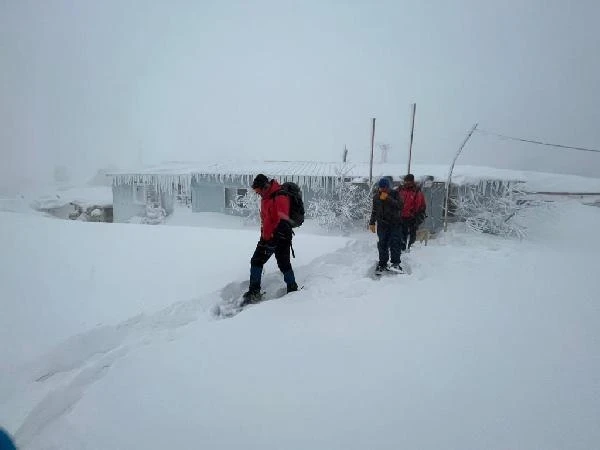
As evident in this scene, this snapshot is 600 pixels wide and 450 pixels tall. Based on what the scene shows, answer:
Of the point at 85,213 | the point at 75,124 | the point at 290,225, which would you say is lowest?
the point at 85,213

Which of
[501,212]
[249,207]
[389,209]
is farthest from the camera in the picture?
[249,207]

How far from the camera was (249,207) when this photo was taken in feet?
44.7

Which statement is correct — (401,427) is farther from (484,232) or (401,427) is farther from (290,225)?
(484,232)

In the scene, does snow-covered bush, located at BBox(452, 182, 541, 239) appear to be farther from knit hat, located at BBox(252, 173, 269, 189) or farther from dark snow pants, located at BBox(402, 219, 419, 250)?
knit hat, located at BBox(252, 173, 269, 189)

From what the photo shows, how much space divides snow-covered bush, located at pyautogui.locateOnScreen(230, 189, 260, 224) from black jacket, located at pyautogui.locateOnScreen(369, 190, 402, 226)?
919 centimetres

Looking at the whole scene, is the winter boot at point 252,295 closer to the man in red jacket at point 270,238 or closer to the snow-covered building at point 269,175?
the man in red jacket at point 270,238

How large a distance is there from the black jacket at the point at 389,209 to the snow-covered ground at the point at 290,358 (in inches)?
33.4

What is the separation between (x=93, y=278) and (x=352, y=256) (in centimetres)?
373

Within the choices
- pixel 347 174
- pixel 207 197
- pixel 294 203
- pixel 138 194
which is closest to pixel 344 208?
pixel 347 174

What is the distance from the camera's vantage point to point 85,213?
1766 centimetres

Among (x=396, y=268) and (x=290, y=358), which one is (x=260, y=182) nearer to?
(x=290, y=358)

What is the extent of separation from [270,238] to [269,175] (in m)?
10.6

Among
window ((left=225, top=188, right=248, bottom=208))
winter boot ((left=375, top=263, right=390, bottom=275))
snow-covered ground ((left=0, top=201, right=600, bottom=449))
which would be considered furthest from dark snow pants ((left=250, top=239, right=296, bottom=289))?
window ((left=225, top=188, right=248, bottom=208))

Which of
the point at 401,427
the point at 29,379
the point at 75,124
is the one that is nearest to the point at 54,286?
the point at 29,379
